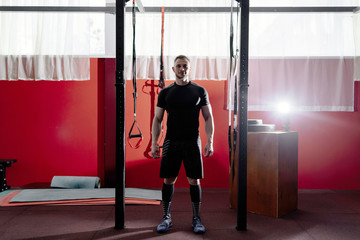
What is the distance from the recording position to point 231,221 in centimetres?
276

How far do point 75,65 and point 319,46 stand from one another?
3.41 m

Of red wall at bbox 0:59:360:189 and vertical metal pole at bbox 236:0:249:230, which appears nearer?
vertical metal pole at bbox 236:0:249:230

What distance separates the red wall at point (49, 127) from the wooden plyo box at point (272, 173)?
7.42 feet

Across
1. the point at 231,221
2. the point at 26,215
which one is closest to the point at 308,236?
the point at 231,221

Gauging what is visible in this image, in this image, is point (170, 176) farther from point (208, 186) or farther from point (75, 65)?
point (75, 65)

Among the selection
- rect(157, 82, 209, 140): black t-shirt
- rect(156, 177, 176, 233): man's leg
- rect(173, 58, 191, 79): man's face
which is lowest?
rect(156, 177, 176, 233): man's leg

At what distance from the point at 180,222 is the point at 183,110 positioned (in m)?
1.16

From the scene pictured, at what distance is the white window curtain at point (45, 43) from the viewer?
3688 mm

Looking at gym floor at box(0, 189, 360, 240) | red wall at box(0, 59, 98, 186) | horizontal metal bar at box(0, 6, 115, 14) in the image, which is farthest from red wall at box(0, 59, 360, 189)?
horizontal metal bar at box(0, 6, 115, 14)

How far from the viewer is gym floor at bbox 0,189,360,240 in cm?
241

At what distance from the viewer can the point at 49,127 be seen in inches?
155

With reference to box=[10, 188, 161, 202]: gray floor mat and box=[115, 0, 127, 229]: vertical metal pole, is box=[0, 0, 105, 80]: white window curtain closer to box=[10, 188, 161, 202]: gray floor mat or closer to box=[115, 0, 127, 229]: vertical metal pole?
box=[115, 0, 127, 229]: vertical metal pole

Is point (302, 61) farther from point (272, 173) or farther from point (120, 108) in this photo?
point (120, 108)

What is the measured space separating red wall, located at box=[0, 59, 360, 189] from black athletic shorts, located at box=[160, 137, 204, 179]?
57.6 inches
